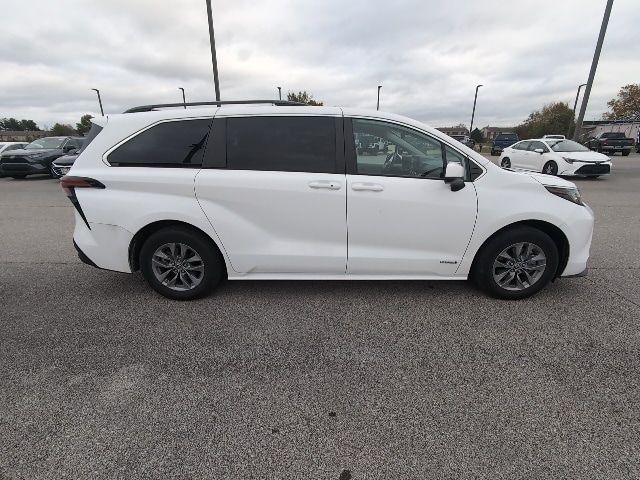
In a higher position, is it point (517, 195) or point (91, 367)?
point (517, 195)

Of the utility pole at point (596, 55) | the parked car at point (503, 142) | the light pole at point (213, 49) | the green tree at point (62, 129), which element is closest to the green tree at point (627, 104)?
the parked car at point (503, 142)

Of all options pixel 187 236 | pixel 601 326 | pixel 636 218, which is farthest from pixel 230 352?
pixel 636 218

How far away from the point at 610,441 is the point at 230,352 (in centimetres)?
243

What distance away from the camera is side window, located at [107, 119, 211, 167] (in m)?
3.54

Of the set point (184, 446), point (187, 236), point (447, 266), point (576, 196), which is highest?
point (576, 196)

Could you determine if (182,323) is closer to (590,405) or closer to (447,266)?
(447,266)

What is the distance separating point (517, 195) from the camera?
11.5ft

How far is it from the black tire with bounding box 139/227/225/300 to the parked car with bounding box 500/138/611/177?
11.5 metres

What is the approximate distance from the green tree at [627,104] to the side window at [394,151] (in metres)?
62.8

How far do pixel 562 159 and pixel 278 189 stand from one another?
1264 cm

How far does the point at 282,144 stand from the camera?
3.50m

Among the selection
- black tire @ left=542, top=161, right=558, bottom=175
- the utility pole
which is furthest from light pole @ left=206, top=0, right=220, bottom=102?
the utility pole

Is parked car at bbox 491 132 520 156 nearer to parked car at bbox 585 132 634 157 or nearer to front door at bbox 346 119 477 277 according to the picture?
parked car at bbox 585 132 634 157

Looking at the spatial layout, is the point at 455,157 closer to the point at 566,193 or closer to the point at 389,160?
the point at 389,160
